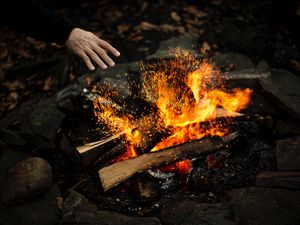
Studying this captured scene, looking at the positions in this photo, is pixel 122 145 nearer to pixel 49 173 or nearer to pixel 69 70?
pixel 49 173

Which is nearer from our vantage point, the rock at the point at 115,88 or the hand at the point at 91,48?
the hand at the point at 91,48

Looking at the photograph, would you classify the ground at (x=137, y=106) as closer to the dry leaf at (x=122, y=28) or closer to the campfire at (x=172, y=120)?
the dry leaf at (x=122, y=28)

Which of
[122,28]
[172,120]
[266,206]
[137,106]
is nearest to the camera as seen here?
[266,206]

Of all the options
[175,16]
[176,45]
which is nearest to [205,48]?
[176,45]

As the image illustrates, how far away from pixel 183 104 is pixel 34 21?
189 centimetres

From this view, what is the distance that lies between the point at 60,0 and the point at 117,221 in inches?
201

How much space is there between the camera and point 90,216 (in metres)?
2.83

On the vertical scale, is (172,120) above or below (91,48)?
below

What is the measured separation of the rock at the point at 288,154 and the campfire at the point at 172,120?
1.65 feet

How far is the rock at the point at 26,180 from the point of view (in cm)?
292

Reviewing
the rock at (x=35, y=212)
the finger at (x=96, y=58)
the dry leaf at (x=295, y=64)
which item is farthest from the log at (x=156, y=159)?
the dry leaf at (x=295, y=64)

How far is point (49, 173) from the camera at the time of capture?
10.1 ft

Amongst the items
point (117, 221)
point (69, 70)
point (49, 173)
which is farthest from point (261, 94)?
point (69, 70)

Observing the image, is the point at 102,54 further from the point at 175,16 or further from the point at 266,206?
the point at 175,16
